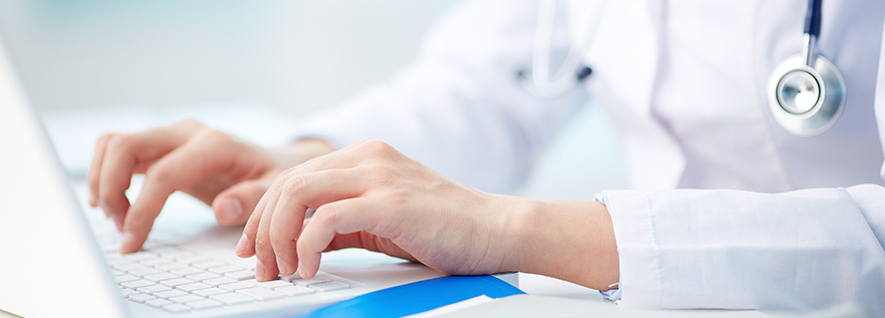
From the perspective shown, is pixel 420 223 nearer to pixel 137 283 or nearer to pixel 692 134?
pixel 137 283

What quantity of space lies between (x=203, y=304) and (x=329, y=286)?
0.08m

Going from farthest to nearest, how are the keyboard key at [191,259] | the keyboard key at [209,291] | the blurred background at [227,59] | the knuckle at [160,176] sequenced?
1. the blurred background at [227,59]
2. the knuckle at [160,176]
3. the keyboard key at [191,259]
4. the keyboard key at [209,291]

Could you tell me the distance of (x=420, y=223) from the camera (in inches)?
16.1

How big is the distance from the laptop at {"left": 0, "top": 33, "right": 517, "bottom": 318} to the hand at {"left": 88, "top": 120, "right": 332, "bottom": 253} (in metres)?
0.09

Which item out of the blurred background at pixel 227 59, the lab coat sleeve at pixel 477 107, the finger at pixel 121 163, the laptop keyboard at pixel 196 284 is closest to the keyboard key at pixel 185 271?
the laptop keyboard at pixel 196 284

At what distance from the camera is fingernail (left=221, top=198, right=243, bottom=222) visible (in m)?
0.59

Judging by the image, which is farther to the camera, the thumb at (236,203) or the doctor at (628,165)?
the thumb at (236,203)

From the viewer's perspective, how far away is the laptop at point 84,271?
0.92 feet

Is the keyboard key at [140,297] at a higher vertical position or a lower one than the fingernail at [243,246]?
lower

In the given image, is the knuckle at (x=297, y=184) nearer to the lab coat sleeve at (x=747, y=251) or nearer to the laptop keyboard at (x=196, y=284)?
the laptop keyboard at (x=196, y=284)

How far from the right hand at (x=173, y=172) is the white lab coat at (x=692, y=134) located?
0.17m

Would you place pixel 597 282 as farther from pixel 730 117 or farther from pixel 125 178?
pixel 125 178

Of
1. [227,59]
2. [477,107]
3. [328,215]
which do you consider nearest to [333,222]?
[328,215]

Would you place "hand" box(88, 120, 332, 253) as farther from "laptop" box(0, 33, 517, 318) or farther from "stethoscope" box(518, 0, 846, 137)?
"stethoscope" box(518, 0, 846, 137)
